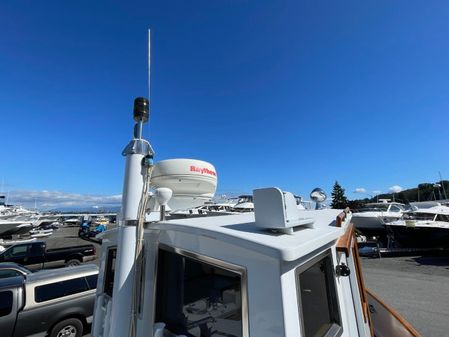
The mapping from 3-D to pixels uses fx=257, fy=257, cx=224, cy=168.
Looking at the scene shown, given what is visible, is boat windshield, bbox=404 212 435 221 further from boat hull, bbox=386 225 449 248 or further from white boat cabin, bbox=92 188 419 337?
white boat cabin, bbox=92 188 419 337

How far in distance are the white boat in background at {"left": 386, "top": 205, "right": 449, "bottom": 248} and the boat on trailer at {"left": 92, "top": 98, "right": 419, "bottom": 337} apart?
51.6 ft

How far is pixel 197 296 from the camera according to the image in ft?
5.99

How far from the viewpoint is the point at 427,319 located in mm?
5938

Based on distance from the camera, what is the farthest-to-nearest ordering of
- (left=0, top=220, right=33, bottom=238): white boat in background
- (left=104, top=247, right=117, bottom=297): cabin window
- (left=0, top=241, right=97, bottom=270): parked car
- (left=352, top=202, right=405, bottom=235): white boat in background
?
(left=0, top=220, right=33, bottom=238): white boat in background, (left=352, top=202, right=405, bottom=235): white boat in background, (left=0, top=241, right=97, bottom=270): parked car, (left=104, top=247, right=117, bottom=297): cabin window

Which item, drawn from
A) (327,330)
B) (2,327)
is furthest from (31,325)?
(327,330)

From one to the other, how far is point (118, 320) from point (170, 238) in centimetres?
64

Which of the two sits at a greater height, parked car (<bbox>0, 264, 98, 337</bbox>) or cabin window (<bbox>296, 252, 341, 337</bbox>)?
cabin window (<bbox>296, 252, 341, 337</bbox>)

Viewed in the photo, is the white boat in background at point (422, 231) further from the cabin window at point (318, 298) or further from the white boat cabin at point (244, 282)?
the cabin window at point (318, 298)

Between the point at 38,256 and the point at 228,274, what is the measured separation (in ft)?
45.4

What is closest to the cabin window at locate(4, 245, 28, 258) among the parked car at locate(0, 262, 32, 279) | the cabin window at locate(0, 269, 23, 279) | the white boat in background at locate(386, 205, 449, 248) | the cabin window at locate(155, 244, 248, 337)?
the parked car at locate(0, 262, 32, 279)

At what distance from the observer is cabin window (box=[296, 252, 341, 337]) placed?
1.41 metres

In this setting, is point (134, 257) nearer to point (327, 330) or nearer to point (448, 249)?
point (327, 330)

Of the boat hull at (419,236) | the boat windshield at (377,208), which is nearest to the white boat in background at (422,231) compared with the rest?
the boat hull at (419,236)

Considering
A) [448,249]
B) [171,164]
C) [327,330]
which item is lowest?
[448,249]
